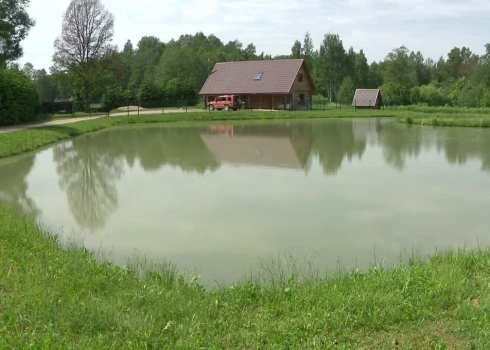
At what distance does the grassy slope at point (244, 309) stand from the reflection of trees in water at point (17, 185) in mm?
4074

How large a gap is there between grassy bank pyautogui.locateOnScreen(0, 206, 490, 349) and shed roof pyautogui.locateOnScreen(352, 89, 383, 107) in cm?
4670

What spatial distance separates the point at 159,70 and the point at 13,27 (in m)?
37.9

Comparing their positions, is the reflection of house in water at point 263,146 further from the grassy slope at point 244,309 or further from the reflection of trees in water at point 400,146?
the grassy slope at point 244,309

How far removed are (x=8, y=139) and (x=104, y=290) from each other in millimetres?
14414

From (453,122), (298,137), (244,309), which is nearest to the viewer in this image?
(244,309)

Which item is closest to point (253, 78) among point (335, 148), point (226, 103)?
point (226, 103)

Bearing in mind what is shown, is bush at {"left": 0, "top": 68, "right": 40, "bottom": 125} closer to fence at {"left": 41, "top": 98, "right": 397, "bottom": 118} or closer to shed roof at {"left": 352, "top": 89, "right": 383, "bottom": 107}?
fence at {"left": 41, "top": 98, "right": 397, "bottom": 118}

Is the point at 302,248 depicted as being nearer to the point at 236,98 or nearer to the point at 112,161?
the point at 112,161

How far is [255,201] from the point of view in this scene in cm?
943

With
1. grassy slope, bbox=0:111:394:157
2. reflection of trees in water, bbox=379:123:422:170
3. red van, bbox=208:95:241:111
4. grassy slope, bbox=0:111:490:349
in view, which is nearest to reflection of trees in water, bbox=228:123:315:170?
reflection of trees in water, bbox=379:123:422:170

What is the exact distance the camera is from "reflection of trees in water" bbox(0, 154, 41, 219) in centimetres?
939

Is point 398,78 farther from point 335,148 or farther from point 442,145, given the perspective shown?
point 335,148

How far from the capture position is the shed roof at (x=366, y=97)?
50438 mm

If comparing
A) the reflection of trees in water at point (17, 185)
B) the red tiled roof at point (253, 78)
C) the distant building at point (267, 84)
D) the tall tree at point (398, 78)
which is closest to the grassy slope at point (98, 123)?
the reflection of trees in water at point (17, 185)
